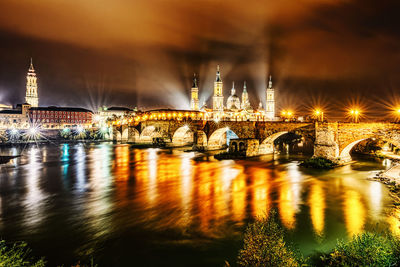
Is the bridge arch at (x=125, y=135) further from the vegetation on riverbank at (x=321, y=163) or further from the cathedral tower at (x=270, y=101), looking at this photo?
the cathedral tower at (x=270, y=101)

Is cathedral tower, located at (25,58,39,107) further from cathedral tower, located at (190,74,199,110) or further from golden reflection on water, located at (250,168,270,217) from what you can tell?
golden reflection on water, located at (250,168,270,217)

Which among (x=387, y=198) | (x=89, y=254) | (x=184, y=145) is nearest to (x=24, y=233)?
(x=89, y=254)

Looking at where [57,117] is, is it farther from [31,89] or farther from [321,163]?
[321,163]

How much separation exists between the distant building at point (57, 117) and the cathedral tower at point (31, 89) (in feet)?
59.7

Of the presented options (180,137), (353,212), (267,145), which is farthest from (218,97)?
(353,212)

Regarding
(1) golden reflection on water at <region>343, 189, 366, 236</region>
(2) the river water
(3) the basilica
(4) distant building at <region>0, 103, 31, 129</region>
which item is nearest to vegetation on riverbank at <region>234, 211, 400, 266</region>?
(2) the river water

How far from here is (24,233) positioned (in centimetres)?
1097

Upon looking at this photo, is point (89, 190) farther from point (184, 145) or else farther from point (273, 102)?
point (273, 102)

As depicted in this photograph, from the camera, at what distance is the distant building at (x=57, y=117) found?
91.6 m

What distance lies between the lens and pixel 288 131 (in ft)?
91.9

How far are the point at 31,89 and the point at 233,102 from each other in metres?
88.7

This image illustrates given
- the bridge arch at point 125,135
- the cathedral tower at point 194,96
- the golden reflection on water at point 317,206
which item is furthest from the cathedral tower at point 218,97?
the golden reflection on water at point 317,206

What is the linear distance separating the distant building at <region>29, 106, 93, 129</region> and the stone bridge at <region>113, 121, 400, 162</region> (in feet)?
195

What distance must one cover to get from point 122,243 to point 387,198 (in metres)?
15.1
